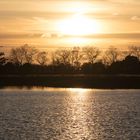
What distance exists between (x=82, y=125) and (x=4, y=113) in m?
9.07

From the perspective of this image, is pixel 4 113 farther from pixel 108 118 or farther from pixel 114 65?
pixel 114 65

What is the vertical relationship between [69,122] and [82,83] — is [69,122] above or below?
below

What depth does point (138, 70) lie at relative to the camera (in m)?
140

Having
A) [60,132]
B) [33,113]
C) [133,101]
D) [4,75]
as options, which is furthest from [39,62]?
[60,132]

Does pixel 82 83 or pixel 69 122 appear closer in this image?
pixel 69 122

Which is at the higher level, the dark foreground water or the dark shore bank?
the dark shore bank

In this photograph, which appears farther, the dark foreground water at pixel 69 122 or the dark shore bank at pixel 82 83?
the dark shore bank at pixel 82 83

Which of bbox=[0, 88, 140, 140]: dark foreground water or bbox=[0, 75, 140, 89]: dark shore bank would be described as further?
bbox=[0, 75, 140, 89]: dark shore bank

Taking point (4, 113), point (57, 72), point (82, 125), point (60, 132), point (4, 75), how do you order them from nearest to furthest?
point (60, 132)
point (82, 125)
point (4, 113)
point (4, 75)
point (57, 72)

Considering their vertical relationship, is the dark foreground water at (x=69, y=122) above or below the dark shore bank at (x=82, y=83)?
below

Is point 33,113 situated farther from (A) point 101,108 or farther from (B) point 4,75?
(B) point 4,75

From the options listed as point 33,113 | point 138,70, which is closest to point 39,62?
point 138,70

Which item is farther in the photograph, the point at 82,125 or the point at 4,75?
the point at 4,75

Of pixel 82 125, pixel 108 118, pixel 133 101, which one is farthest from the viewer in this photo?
pixel 133 101
